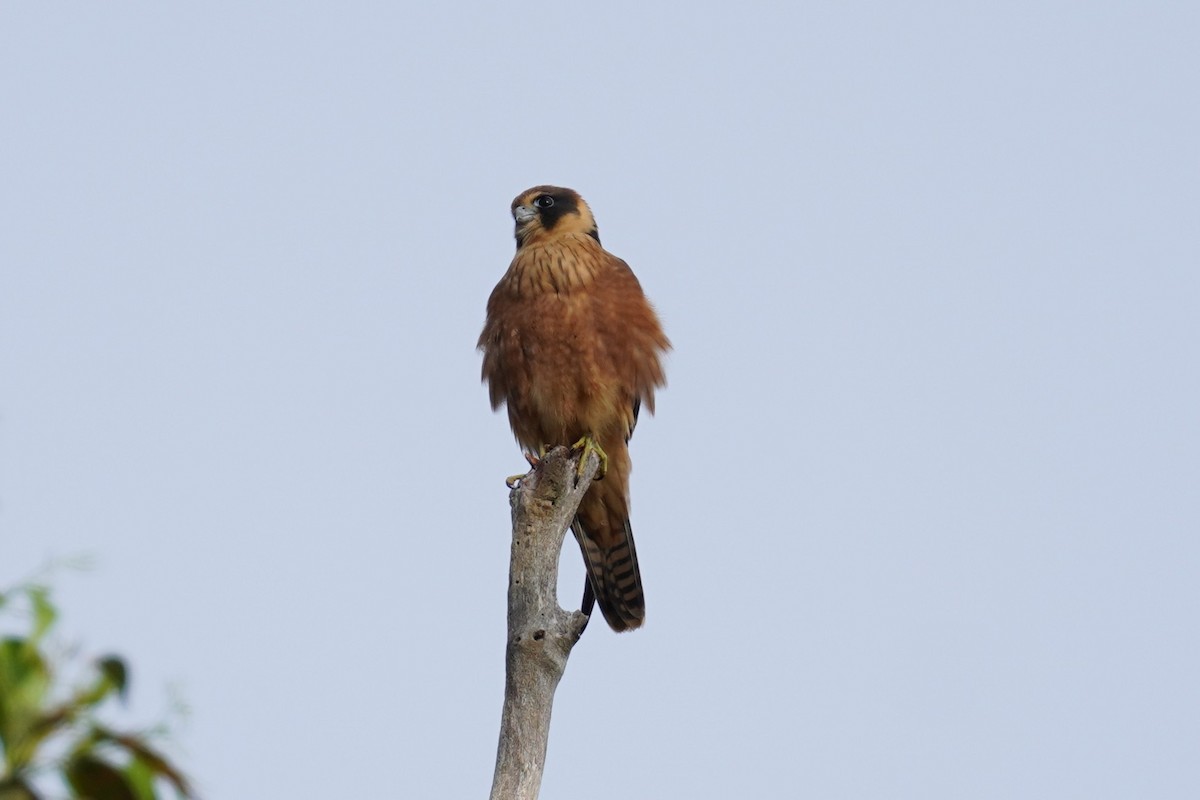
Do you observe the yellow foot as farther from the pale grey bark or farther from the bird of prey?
the pale grey bark

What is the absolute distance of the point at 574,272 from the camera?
14.7 feet

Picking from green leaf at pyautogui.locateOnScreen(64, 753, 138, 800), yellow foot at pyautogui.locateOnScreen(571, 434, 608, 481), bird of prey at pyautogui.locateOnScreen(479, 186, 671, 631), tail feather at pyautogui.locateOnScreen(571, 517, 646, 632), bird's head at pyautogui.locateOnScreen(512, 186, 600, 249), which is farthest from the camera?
bird's head at pyautogui.locateOnScreen(512, 186, 600, 249)

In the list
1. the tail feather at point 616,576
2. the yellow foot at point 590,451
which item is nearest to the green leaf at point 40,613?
the yellow foot at point 590,451

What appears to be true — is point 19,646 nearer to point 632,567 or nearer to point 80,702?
point 80,702

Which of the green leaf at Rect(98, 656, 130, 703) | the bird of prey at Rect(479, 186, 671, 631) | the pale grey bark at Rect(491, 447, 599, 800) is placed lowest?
the green leaf at Rect(98, 656, 130, 703)

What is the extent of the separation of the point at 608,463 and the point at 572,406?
0.28 m

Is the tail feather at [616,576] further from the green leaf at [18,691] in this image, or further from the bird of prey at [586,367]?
the green leaf at [18,691]

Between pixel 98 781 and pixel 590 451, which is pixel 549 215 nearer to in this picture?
pixel 590 451

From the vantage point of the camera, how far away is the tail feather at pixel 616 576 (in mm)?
4625

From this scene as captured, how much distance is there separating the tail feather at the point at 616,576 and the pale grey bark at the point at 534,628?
4.80 ft

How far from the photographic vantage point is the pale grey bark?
270cm

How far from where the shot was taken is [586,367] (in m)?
4.30

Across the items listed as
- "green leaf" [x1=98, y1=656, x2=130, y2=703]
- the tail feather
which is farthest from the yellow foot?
"green leaf" [x1=98, y1=656, x2=130, y2=703]

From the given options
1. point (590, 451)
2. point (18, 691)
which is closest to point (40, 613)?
point (18, 691)
